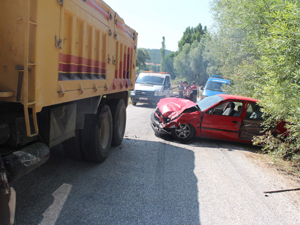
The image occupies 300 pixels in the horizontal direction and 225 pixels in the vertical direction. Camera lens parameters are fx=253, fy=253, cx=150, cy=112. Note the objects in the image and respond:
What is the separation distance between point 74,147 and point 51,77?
214cm

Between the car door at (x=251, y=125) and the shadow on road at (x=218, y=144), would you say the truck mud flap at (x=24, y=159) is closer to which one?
the shadow on road at (x=218, y=144)

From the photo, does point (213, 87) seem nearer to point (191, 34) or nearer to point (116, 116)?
point (116, 116)

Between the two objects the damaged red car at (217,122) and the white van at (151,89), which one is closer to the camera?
the damaged red car at (217,122)

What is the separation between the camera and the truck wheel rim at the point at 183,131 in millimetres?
7250

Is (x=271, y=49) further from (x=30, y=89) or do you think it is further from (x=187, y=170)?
(x=30, y=89)

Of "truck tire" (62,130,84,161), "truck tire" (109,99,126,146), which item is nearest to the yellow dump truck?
"truck tire" (62,130,84,161)

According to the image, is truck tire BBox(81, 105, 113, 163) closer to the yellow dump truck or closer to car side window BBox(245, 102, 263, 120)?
the yellow dump truck

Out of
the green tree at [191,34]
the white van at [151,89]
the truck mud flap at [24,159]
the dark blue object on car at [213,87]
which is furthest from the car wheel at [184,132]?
the green tree at [191,34]

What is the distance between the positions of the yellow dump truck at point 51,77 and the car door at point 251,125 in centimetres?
404

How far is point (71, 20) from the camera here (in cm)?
336

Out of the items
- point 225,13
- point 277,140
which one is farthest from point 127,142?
point 225,13

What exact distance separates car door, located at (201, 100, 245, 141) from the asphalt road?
3.96ft

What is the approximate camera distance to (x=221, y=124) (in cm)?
721

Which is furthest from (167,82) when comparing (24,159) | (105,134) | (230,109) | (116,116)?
(24,159)
